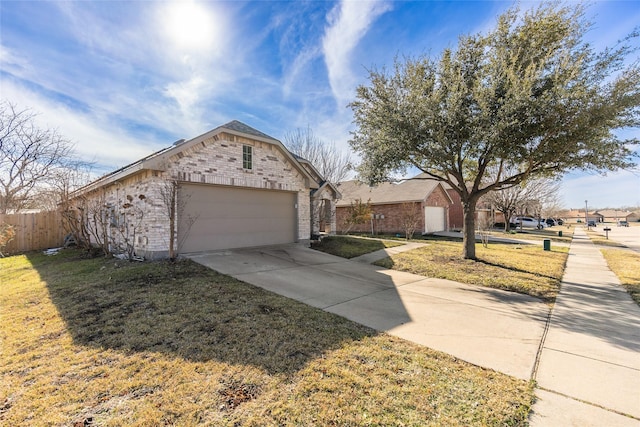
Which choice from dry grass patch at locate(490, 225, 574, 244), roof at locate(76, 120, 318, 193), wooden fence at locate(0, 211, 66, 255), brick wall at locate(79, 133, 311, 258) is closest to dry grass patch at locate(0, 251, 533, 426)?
brick wall at locate(79, 133, 311, 258)

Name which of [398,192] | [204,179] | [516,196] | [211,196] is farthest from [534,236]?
[204,179]

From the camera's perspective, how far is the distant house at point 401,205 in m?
21.8

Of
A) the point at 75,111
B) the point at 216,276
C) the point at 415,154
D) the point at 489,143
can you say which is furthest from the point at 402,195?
the point at 75,111

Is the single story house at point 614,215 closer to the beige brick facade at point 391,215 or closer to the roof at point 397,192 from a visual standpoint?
the beige brick facade at point 391,215

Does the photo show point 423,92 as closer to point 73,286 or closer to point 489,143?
point 489,143

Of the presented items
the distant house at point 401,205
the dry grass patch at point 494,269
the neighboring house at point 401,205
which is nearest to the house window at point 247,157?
the dry grass patch at point 494,269

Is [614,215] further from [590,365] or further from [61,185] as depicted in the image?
[61,185]

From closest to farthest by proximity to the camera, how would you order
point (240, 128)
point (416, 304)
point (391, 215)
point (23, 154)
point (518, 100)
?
point (416, 304)
point (518, 100)
point (240, 128)
point (23, 154)
point (391, 215)

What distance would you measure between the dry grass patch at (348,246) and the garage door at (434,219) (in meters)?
9.08

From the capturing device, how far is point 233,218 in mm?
10367

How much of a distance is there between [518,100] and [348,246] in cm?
825

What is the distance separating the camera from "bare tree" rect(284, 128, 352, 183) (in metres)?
26.4

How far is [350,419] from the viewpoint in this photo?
2.49 meters

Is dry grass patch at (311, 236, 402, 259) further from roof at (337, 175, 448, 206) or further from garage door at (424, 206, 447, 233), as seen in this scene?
garage door at (424, 206, 447, 233)
